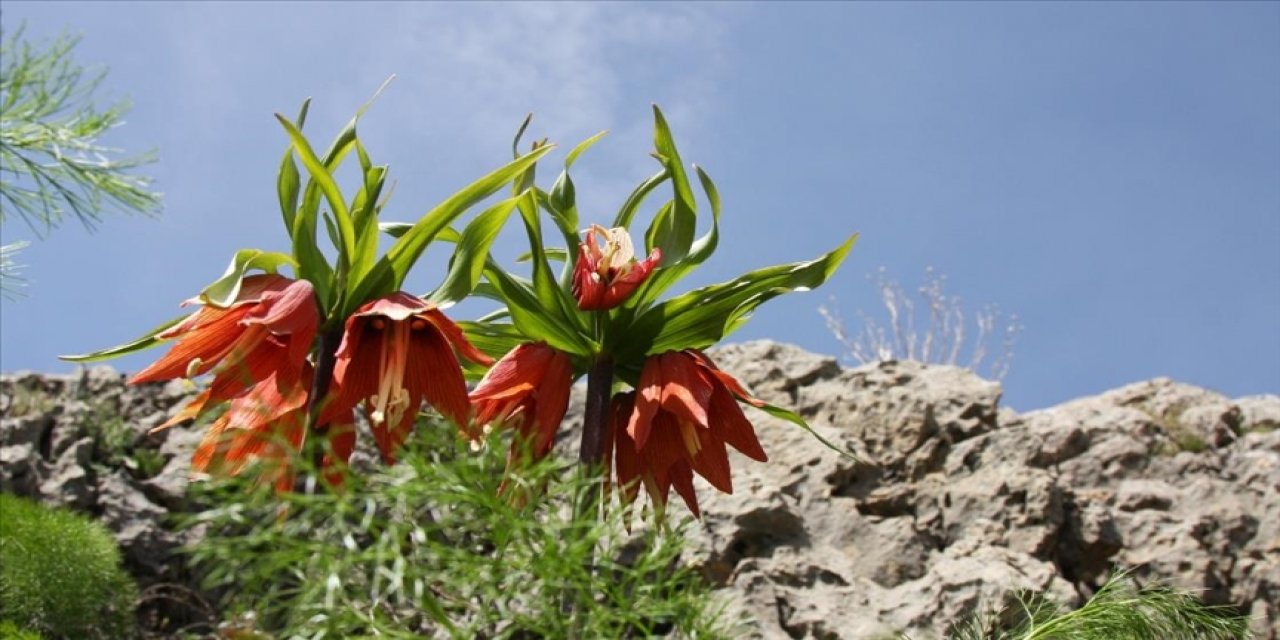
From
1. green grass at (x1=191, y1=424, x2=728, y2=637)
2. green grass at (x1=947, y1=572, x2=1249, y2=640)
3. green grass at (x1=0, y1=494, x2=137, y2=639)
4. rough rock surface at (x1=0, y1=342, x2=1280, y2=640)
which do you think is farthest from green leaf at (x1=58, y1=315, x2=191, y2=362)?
green grass at (x1=0, y1=494, x2=137, y2=639)

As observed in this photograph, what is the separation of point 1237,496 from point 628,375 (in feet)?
8.54

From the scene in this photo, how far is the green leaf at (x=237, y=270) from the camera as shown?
1477 millimetres

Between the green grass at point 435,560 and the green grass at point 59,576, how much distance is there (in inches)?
111

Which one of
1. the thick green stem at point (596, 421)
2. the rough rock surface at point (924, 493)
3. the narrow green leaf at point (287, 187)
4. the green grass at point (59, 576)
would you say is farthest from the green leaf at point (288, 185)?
the green grass at point (59, 576)

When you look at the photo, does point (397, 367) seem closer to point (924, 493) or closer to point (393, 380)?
point (393, 380)

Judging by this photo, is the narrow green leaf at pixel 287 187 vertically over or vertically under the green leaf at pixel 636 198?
under

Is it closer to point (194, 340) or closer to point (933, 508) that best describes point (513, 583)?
point (194, 340)

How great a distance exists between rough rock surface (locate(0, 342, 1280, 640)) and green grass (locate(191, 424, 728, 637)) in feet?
6.39

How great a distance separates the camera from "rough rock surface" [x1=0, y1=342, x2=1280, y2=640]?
3.14 meters

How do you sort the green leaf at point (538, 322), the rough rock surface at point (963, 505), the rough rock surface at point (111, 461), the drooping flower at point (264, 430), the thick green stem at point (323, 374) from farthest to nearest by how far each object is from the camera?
→ the rough rock surface at point (111, 461) → the rough rock surface at point (963, 505) → the green leaf at point (538, 322) → the thick green stem at point (323, 374) → the drooping flower at point (264, 430)

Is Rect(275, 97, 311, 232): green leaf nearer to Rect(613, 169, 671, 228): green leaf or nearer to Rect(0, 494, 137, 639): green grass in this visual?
Rect(613, 169, 671, 228): green leaf

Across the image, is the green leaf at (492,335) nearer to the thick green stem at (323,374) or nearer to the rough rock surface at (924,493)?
the thick green stem at (323,374)

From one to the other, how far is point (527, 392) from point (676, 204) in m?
0.33

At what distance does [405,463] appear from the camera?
1.01 metres
